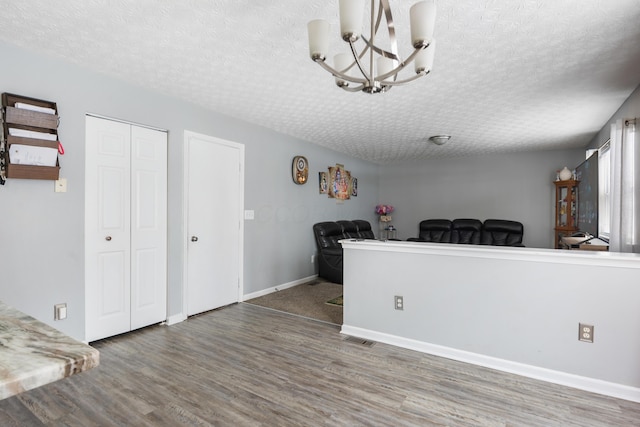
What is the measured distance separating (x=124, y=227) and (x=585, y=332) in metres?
3.66

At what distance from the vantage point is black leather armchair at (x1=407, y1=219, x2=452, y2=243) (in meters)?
6.42

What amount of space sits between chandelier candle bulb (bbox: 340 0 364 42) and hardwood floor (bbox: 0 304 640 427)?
196cm

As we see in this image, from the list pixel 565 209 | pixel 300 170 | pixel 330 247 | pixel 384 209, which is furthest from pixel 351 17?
pixel 384 209

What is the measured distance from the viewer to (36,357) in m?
0.73

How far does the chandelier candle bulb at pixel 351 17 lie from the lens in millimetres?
1374

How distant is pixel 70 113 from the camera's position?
2.59 metres

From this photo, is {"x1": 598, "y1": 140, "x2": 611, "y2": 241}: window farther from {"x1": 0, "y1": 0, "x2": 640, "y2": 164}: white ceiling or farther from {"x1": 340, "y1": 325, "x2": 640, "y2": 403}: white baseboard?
{"x1": 340, "y1": 325, "x2": 640, "y2": 403}: white baseboard

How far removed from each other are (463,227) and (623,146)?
3.69 meters

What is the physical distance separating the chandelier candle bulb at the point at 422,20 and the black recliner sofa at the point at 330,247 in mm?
3892

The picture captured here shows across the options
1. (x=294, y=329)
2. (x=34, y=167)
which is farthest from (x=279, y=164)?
(x=34, y=167)

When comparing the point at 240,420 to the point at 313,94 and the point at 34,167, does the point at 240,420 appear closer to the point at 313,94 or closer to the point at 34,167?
the point at 34,167

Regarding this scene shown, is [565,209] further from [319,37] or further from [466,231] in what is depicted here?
[319,37]

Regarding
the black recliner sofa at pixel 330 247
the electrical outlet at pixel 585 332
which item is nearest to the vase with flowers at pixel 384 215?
the black recliner sofa at pixel 330 247

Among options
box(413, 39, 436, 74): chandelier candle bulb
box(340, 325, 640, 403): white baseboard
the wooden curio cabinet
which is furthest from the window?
box(413, 39, 436, 74): chandelier candle bulb
